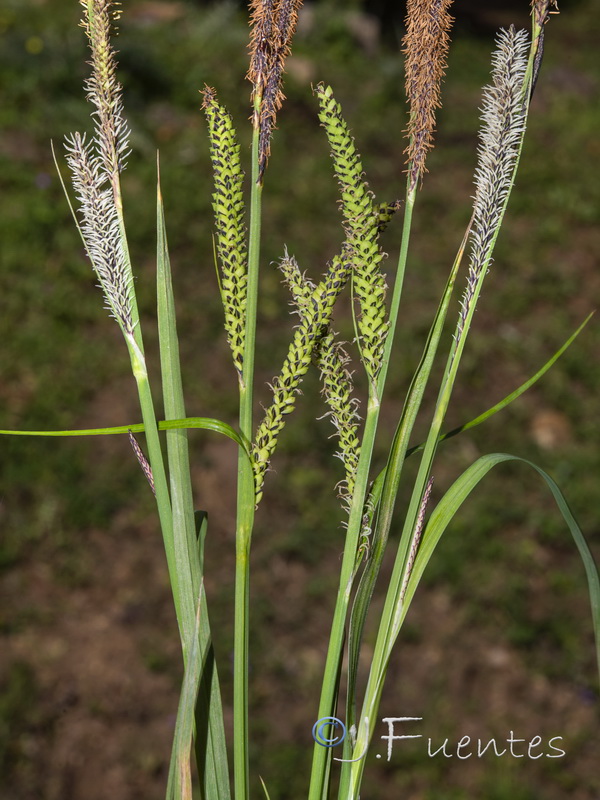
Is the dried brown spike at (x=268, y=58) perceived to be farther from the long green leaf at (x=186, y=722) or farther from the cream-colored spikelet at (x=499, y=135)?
the long green leaf at (x=186, y=722)

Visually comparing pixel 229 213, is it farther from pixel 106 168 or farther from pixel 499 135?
pixel 499 135

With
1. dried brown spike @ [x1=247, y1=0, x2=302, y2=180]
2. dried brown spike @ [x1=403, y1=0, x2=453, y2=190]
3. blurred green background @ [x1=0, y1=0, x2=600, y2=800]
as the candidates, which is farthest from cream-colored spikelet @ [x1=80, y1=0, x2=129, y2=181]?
blurred green background @ [x1=0, y1=0, x2=600, y2=800]

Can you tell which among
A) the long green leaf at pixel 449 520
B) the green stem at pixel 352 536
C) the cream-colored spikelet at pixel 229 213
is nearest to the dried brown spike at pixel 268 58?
the cream-colored spikelet at pixel 229 213

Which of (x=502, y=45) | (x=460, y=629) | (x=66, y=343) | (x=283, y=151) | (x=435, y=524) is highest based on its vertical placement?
(x=283, y=151)

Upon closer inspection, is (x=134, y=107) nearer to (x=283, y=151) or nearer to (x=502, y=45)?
(x=283, y=151)

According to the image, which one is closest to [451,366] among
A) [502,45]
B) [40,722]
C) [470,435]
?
[502,45]

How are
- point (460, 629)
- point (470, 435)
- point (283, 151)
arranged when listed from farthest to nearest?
point (283, 151)
point (470, 435)
point (460, 629)

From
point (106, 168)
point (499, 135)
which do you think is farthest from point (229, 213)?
point (499, 135)
